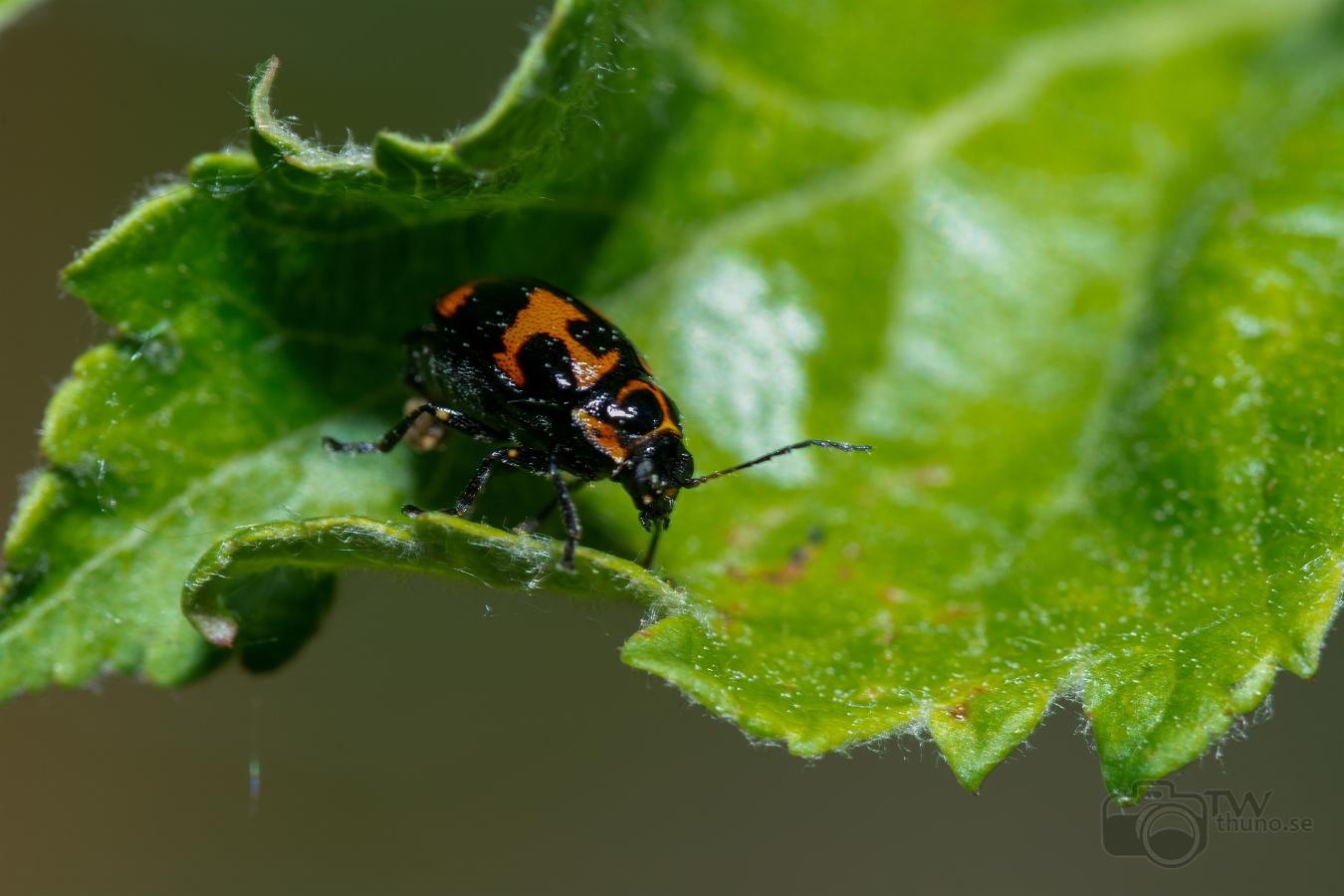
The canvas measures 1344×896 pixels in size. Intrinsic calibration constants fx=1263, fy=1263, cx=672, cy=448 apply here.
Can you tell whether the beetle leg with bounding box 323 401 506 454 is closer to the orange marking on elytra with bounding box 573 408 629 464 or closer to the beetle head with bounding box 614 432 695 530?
the orange marking on elytra with bounding box 573 408 629 464

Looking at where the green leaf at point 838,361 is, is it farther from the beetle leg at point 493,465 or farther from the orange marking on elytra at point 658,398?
the orange marking on elytra at point 658,398

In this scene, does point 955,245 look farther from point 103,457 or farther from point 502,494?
point 103,457

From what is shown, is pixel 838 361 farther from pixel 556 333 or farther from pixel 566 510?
pixel 566 510

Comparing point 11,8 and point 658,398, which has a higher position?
point 11,8

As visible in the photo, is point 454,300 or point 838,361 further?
point 838,361

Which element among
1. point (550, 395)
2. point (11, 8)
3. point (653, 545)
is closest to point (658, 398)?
point (550, 395)

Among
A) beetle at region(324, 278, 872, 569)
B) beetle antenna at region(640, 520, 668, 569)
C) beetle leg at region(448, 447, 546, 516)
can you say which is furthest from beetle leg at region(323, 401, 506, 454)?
beetle antenna at region(640, 520, 668, 569)
